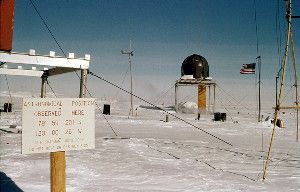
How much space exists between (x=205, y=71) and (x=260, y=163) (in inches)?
1345

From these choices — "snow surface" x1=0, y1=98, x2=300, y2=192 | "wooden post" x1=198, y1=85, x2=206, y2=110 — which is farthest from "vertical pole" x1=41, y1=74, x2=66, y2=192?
"wooden post" x1=198, y1=85, x2=206, y2=110

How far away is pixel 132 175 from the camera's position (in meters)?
8.97

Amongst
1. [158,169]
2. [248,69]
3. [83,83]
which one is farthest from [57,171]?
[248,69]

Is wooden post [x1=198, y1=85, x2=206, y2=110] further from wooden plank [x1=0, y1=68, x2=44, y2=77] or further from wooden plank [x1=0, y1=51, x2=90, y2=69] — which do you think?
wooden plank [x1=0, y1=51, x2=90, y2=69]

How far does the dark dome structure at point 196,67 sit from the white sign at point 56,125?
39.6 metres

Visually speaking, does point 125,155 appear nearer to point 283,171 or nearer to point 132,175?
point 132,175

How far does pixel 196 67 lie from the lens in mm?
43812

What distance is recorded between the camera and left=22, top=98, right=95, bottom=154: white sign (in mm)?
4527

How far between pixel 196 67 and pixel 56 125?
40.1m

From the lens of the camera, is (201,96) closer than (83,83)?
No

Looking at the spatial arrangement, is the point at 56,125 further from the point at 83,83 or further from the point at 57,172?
the point at 83,83

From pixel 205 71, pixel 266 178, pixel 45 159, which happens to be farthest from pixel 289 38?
pixel 205 71

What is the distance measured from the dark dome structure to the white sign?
3961cm

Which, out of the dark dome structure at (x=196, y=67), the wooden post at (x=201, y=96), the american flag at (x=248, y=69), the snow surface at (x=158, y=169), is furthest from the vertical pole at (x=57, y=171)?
the wooden post at (x=201, y=96)
